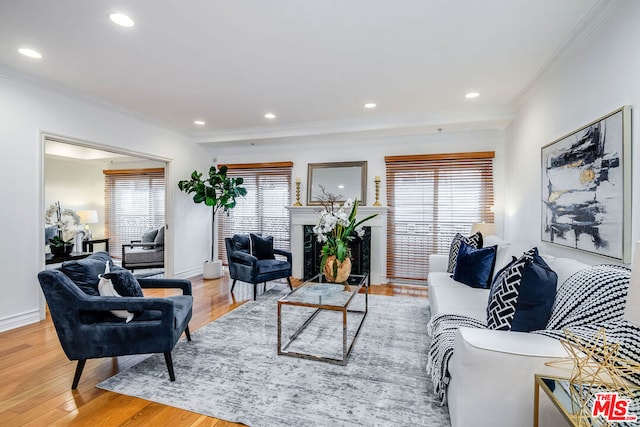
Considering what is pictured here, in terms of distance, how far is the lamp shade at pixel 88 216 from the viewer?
6.62m

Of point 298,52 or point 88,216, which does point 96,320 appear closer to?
point 298,52

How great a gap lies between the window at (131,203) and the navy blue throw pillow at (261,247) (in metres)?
3.38

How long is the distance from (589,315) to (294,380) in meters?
1.72

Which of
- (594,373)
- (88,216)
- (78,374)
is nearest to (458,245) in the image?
(594,373)

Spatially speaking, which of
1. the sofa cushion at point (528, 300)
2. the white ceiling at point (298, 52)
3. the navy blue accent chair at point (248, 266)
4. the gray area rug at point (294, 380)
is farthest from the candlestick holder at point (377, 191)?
the sofa cushion at point (528, 300)

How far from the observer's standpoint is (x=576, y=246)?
2264 millimetres

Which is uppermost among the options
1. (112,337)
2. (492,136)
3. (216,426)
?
(492,136)

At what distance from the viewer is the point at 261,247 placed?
458 centimetres

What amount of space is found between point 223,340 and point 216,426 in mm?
1111

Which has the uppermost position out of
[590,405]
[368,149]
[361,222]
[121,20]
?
[121,20]

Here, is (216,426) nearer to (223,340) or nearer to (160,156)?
(223,340)

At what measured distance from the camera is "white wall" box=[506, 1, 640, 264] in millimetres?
1783

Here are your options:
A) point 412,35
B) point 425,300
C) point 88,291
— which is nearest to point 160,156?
point 88,291

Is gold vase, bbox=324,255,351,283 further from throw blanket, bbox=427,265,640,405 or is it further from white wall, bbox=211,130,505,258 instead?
white wall, bbox=211,130,505,258
